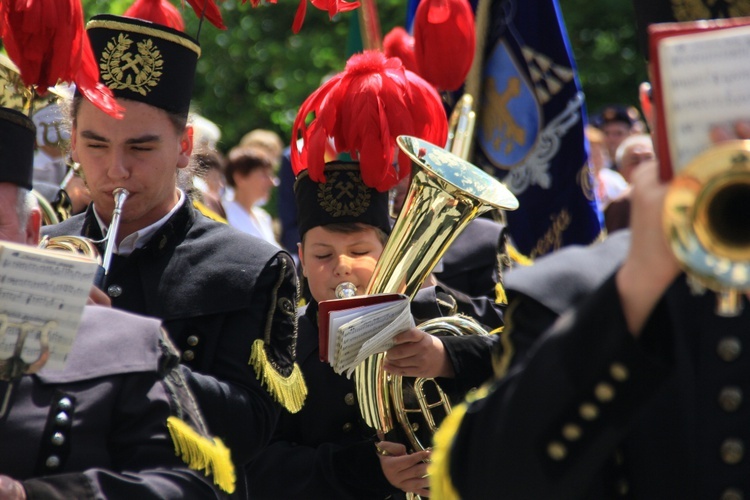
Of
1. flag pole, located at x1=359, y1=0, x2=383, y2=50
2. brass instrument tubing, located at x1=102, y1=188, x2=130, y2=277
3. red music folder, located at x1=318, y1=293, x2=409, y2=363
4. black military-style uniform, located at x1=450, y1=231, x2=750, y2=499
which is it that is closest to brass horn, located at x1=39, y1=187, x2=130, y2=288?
brass instrument tubing, located at x1=102, y1=188, x2=130, y2=277

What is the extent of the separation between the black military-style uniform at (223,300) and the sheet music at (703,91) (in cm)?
180

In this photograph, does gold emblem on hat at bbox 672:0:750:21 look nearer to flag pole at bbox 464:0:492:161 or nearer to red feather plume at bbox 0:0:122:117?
red feather plume at bbox 0:0:122:117

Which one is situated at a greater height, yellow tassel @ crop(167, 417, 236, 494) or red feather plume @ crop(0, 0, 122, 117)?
red feather plume @ crop(0, 0, 122, 117)

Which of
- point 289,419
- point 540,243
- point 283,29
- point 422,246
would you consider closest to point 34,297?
point 422,246

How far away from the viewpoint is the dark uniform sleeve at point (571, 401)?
2006 mm

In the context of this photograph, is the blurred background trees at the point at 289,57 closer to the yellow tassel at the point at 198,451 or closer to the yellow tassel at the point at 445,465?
the yellow tassel at the point at 198,451

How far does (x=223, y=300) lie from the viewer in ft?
11.7

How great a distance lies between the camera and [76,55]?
3307mm

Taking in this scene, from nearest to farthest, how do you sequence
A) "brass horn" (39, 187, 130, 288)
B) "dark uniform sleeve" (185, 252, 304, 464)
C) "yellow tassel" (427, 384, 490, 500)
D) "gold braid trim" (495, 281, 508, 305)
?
"yellow tassel" (427, 384, 490, 500)
"dark uniform sleeve" (185, 252, 304, 464)
"brass horn" (39, 187, 130, 288)
"gold braid trim" (495, 281, 508, 305)

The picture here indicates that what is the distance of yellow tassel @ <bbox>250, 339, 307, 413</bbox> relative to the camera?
351 centimetres

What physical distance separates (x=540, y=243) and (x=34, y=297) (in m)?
4.13

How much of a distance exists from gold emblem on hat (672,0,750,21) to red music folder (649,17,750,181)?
56 centimetres

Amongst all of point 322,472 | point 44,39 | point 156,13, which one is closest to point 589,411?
point 44,39

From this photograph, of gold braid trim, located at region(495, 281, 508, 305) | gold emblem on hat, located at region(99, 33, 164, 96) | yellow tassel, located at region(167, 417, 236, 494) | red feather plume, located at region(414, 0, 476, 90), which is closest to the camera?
yellow tassel, located at region(167, 417, 236, 494)
